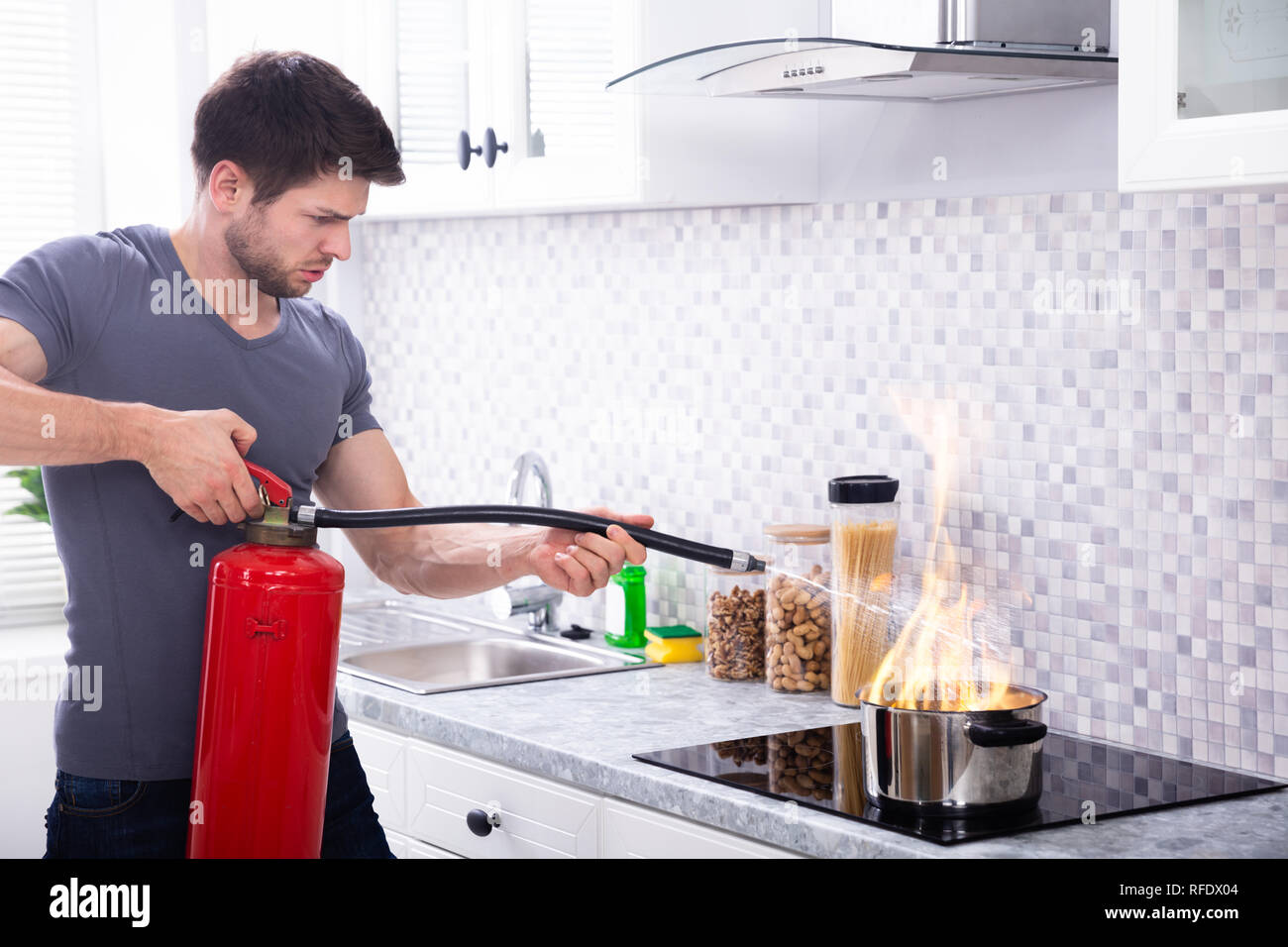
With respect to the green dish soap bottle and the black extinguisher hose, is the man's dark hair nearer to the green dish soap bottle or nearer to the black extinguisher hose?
the black extinguisher hose

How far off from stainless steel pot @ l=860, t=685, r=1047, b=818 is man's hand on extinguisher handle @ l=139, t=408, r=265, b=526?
0.76 m

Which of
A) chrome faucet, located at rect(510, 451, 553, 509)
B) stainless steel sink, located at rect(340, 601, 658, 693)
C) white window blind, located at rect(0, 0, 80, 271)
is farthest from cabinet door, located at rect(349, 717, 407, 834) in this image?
white window blind, located at rect(0, 0, 80, 271)

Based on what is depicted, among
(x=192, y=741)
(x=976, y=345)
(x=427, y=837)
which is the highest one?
(x=976, y=345)

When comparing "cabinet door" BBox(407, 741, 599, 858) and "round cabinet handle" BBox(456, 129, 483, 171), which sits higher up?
"round cabinet handle" BBox(456, 129, 483, 171)

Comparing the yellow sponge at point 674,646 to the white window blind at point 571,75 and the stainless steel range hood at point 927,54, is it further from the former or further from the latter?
the stainless steel range hood at point 927,54

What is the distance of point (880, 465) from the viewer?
2.44 meters

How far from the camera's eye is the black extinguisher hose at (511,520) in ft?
5.70

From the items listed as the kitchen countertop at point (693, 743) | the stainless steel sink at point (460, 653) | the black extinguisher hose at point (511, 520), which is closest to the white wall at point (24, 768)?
the stainless steel sink at point (460, 653)

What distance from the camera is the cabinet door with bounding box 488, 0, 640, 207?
2408 mm

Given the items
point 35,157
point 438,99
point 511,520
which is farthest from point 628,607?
point 35,157
